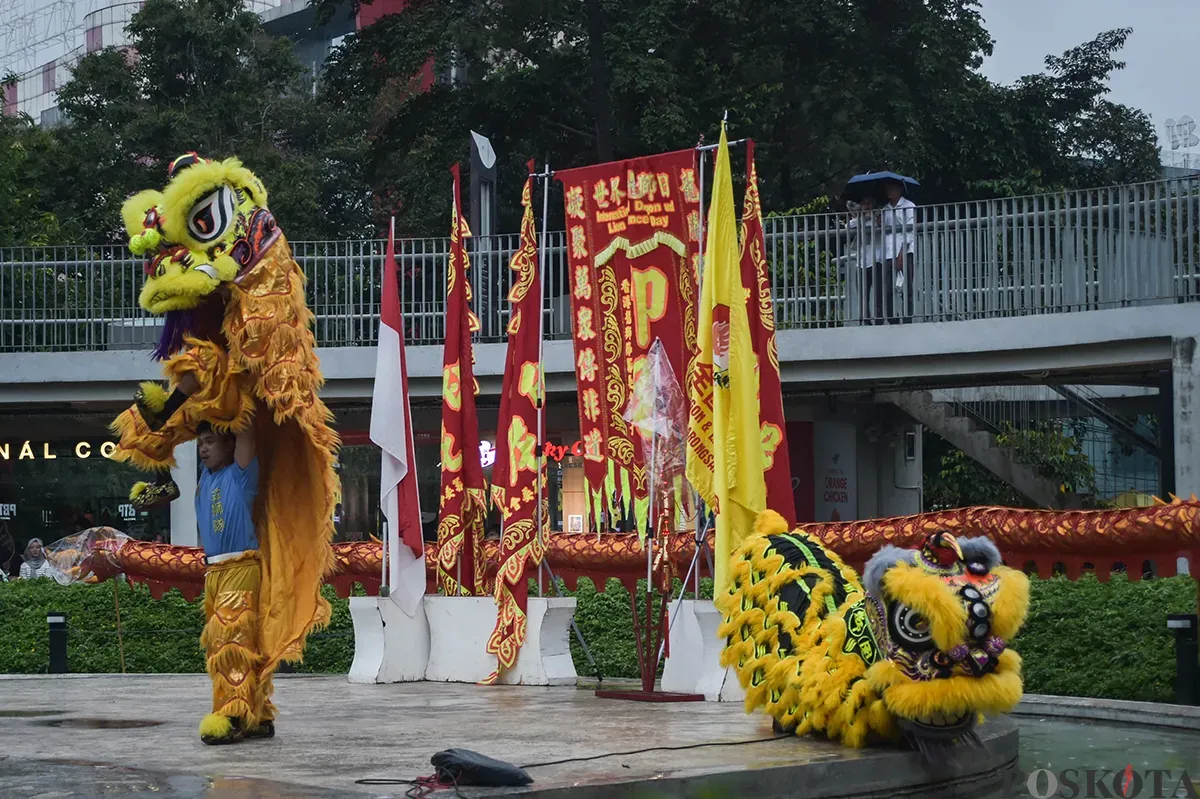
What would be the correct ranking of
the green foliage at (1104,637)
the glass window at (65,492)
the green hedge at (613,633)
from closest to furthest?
the green foliage at (1104,637) → the green hedge at (613,633) → the glass window at (65,492)

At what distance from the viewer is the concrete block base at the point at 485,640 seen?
11664 mm

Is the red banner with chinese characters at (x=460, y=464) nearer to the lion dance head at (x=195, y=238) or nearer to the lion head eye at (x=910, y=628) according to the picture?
the lion dance head at (x=195, y=238)

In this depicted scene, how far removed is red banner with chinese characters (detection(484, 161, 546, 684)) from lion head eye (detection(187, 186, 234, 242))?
415 centimetres

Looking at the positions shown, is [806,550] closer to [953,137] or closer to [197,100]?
[953,137]

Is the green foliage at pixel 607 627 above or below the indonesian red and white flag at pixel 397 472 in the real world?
below

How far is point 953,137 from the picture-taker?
27922 mm

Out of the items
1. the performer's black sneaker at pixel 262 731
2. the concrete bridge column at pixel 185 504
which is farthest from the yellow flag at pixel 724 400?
the concrete bridge column at pixel 185 504

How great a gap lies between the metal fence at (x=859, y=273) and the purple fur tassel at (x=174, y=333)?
29.9 ft

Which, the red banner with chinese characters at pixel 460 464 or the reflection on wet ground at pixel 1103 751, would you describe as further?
the red banner with chinese characters at pixel 460 464

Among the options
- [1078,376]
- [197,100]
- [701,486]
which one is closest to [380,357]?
[701,486]

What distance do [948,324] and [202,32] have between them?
17.8 metres

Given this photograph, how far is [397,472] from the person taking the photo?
11555 millimetres

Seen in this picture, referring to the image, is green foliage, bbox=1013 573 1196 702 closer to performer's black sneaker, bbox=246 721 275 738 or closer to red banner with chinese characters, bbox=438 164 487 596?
red banner with chinese characters, bbox=438 164 487 596

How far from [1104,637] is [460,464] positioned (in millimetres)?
5007
